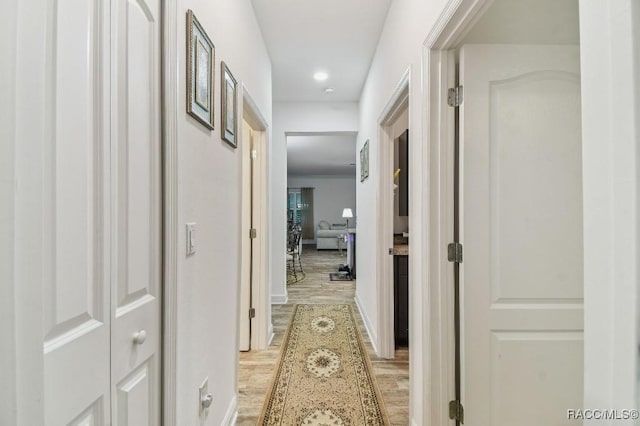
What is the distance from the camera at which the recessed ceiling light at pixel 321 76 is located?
3383 mm

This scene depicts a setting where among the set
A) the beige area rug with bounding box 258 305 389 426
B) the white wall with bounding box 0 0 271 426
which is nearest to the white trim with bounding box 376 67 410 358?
the beige area rug with bounding box 258 305 389 426

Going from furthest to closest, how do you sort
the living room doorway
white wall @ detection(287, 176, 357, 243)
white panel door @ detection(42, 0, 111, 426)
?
white wall @ detection(287, 176, 357, 243) < the living room doorway < white panel door @ detection(42, 0, 111, 426)

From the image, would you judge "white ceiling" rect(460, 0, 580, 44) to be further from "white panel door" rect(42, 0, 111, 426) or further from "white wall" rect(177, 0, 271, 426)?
"white panel door" rect(42, 0, 111, 426)

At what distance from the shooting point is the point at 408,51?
180 centimetres

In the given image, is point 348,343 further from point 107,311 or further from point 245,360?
point 107,311

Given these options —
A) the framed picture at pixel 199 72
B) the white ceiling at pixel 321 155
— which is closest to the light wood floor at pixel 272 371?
the framed picture at pixel 199 72

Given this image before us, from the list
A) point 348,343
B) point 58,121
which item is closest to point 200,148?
point 58,121

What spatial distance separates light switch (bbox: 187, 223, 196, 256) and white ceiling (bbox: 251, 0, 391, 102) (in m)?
1.88

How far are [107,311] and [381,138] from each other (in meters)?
2.44

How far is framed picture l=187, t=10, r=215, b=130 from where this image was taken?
1.19 m

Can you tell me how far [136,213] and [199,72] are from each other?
679 millimetres

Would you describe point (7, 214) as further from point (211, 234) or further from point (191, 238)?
point (211, 234)

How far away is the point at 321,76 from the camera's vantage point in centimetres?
345

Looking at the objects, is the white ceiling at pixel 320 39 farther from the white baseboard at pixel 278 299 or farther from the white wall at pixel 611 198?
the white baseboard at pixel 278 299
